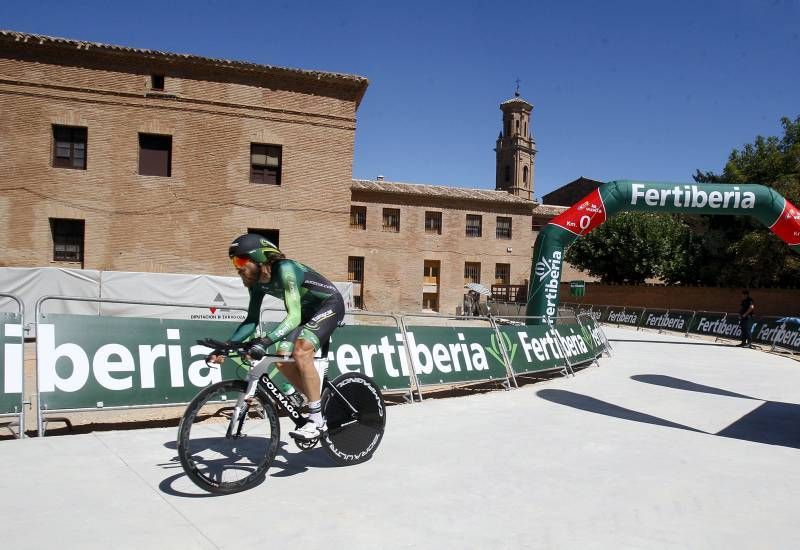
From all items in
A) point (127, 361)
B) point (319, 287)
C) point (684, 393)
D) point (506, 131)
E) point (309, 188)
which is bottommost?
point (684, 393)

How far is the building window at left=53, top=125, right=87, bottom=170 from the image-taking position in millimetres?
20641

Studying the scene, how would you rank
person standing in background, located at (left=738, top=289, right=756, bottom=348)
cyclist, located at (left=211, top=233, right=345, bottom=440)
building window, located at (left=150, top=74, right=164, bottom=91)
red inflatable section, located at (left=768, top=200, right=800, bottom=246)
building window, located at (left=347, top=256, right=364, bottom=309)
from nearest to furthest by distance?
1. cyclist, located at (left=211, top=233, right=345, bottom=440)
2. red inflatable section, located at (left=768, top=200, right=800, bottom=246)
3. person standing in background, located at (left=738, top=289, right=756, bottom=348)
4. building window, located at (left=150, top=74, right=164, bottom=91)
5. building window, located at (left=347, top=256, right=364, bottom=309)

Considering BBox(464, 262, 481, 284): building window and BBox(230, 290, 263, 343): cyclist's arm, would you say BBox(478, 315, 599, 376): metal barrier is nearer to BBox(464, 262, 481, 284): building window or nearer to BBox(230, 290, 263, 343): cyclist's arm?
BBox(230, 290, 263, 343): cyclist's arm

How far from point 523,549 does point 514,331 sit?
702 cm

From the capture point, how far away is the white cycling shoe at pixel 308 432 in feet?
14.7

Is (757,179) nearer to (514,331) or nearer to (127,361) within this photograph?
(514,331)

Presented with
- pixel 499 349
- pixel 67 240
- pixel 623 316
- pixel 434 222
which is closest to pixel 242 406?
pixel 499 349

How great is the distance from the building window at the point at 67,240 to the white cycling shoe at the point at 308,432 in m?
19.7

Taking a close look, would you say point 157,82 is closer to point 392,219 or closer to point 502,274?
point 392,219

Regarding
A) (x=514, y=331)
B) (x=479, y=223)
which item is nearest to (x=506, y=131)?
(x=479, y=223)

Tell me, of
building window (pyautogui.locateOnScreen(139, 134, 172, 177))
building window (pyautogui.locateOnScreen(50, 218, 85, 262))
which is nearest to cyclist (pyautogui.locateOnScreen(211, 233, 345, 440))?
building window (pyautogui.locateOnScreen(139, 134, 172, 177))

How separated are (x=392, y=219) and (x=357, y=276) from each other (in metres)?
4.92

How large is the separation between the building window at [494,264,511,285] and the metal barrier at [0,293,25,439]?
1600 inches

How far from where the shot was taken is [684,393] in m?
9.50
